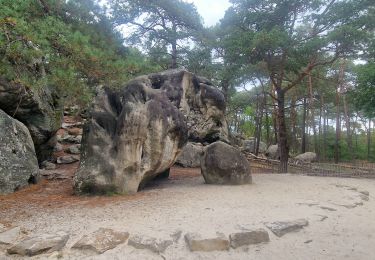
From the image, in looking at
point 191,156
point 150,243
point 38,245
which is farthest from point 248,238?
point 191,156

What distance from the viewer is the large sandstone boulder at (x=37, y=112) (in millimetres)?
8250

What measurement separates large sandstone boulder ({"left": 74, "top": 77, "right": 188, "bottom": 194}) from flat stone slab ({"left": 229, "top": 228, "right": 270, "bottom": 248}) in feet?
11.0

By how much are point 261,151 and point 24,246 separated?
26502mm

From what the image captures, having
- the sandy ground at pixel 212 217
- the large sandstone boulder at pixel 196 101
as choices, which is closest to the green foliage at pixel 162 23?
the large sandstone boulder at pixel 196 101

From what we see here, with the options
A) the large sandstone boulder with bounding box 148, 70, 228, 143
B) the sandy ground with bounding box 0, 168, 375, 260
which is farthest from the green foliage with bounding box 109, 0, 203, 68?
the sandy ground with bounding box 0, 168, 375, 260

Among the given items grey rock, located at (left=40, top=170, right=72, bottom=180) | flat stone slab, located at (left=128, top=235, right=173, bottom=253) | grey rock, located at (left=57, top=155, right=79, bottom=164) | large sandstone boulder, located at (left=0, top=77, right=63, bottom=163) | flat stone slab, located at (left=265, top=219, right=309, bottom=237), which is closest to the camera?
flat stone slab, located at (left=128, top=235, right=173, bottom=253)

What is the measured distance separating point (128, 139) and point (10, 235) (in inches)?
131

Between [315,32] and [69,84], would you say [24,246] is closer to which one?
[69,84]

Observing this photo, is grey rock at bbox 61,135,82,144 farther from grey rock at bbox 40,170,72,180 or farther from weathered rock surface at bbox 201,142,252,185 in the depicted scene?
weathered rock surface at bbox 201,142,252,185

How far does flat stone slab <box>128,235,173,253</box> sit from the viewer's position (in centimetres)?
446

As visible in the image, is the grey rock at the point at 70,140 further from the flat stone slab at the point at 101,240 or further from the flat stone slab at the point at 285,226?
the flat stone slab at the point at 285,226

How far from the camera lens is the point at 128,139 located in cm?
741

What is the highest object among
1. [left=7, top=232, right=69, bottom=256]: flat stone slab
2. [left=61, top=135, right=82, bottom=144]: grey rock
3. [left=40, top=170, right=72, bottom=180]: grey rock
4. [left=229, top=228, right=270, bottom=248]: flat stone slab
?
[left=61, top=135, right=82, bottom=144]: grey rock

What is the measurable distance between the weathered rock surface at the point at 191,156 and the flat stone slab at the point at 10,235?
852cm
